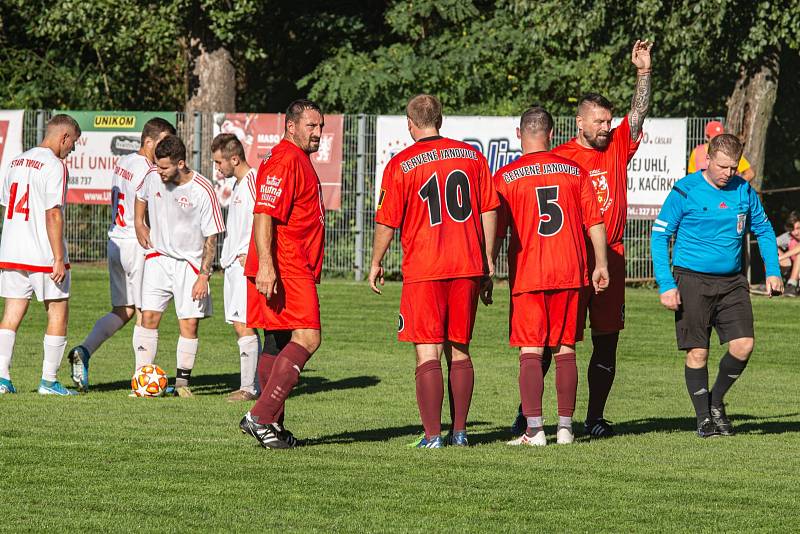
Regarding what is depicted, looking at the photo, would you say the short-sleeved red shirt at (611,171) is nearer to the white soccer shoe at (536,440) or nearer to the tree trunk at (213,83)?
the white soccer shoe at (536,440)

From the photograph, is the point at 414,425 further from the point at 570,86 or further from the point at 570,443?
the point at 570,86

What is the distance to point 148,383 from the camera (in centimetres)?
1118

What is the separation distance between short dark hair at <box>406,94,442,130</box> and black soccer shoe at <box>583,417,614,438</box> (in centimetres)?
243

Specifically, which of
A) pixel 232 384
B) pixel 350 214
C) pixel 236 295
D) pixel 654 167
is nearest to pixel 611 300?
pixel 236 295

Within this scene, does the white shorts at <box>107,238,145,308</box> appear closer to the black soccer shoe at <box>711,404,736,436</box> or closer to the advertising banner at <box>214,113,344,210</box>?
the black soccer shoe at <box>711,404,736,436</box>

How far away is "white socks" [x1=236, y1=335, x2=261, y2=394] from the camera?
1134cm

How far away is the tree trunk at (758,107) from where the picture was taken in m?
23.4

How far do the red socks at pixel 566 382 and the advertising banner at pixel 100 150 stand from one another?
15589 millimetres

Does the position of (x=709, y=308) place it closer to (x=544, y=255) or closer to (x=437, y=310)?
(x=544, y=255)

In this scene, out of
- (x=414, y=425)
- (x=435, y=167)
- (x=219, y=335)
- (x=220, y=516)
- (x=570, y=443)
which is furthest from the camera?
(x=219, y=335)

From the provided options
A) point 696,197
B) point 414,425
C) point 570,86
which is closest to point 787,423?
point 696,197

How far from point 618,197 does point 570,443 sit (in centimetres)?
167

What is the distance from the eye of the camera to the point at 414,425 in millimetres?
9797

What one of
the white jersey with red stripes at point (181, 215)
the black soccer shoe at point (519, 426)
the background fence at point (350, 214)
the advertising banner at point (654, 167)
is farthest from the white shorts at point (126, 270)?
the advertising banner at point (654, 167)
